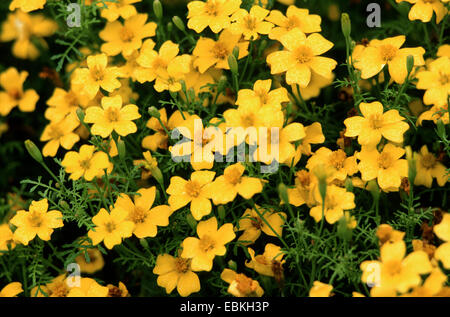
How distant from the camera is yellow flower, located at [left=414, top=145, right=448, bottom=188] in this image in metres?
1.54

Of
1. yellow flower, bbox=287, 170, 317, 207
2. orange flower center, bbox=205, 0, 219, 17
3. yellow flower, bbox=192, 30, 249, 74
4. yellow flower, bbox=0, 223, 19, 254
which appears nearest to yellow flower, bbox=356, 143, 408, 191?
yellow flower, bbox=287, 170, 317, 207

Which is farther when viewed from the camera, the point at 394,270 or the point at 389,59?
the point at 389,59

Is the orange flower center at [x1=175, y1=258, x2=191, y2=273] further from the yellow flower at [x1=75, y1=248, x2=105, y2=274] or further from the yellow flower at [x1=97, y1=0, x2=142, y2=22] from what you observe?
the yellow flower at [x1=97, y1=0, x2=142, y2=22]

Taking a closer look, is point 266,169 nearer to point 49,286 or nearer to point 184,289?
point 184,289

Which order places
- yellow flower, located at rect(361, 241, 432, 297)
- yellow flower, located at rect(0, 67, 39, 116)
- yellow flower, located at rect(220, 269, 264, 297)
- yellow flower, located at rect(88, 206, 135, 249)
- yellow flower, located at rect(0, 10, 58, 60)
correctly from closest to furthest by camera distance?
yellow flower, located at rect(361, 241, 432, 297) → yellow flower, located at rect(220, 269, 264, 297) → yellow flower, located at rect(88, 206, 135, 249) → yellow flower, located at rect(0, 67, 39, 116) → yellow flower, located at rect(0, 10, 58, 60)

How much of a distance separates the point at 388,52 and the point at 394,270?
0.68 meters

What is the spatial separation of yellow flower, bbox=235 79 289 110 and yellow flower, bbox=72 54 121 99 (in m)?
0.41

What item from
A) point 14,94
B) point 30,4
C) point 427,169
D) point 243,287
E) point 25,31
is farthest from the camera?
point 25,31

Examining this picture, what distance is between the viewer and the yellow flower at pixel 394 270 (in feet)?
3.59

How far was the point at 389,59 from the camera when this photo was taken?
155 cm

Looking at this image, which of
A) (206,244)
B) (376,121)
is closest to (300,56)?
(376,121)

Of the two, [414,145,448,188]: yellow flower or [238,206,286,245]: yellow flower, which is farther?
[414,145,448,188]: yellow flower

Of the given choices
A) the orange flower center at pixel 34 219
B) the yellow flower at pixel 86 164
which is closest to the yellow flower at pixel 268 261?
the yellow flower at pixel 86 164

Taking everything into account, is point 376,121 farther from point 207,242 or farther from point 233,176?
point 207,242
